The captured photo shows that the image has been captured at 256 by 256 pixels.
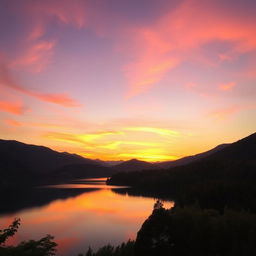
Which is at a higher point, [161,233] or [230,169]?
[230,169]

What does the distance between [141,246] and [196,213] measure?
12942 millimetres

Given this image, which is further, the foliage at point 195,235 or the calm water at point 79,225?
the calm water at point 79,225

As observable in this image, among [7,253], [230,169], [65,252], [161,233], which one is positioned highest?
[230,169]

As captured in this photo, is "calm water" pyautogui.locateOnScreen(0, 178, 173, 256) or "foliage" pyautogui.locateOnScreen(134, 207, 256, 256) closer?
"foliage" pyautogui.locateOnScreen(134, 207, 256, 256)

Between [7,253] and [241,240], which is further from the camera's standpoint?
[241,240]

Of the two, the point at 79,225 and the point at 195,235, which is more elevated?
the point at 195,235

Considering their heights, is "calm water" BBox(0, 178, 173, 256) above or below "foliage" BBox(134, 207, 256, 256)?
below

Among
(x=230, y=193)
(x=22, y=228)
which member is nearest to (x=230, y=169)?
(x=230, y=193)

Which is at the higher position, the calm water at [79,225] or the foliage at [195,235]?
the foliage at [195,235]

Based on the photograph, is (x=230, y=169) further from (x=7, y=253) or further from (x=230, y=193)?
(x=7, y=253)

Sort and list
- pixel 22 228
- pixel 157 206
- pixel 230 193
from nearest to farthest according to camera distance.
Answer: pixel 157 206 → pixel 22 228 → pixel 230 193

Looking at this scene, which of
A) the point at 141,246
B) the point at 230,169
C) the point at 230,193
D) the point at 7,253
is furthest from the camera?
the point at 230,169

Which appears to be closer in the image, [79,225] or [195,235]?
[195,235]

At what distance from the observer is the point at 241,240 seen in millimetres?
41625
